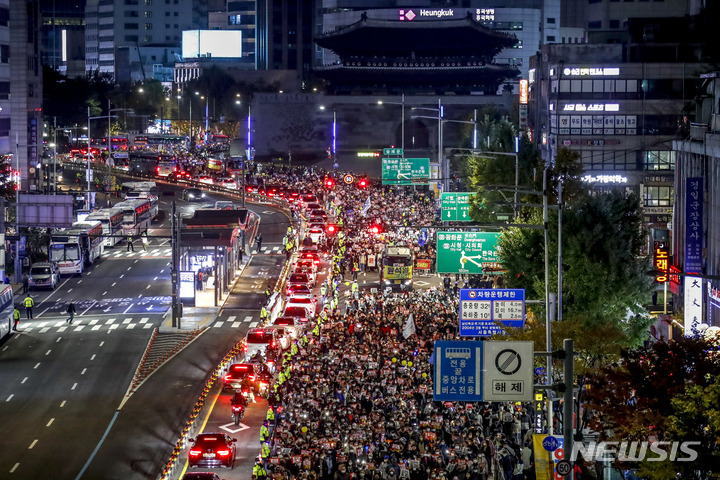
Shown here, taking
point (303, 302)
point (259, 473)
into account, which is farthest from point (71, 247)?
point (259, 473)

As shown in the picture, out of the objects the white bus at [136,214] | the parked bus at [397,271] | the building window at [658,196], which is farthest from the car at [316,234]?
the building window at [658,196]

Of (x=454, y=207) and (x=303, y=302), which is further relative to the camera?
(x=303, y=302)

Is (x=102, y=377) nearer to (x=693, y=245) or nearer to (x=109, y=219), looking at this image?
(x=693, y=245)

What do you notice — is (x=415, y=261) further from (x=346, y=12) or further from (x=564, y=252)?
(x=346, y=12)

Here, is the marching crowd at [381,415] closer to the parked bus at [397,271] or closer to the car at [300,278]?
the parked bus at [397,271]

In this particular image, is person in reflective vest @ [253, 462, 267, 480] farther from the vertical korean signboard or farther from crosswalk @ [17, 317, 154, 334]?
crosswalk @ [17, 317, 154, 334]

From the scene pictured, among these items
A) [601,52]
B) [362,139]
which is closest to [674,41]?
[601,52]

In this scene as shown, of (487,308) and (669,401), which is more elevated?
(487,308)
